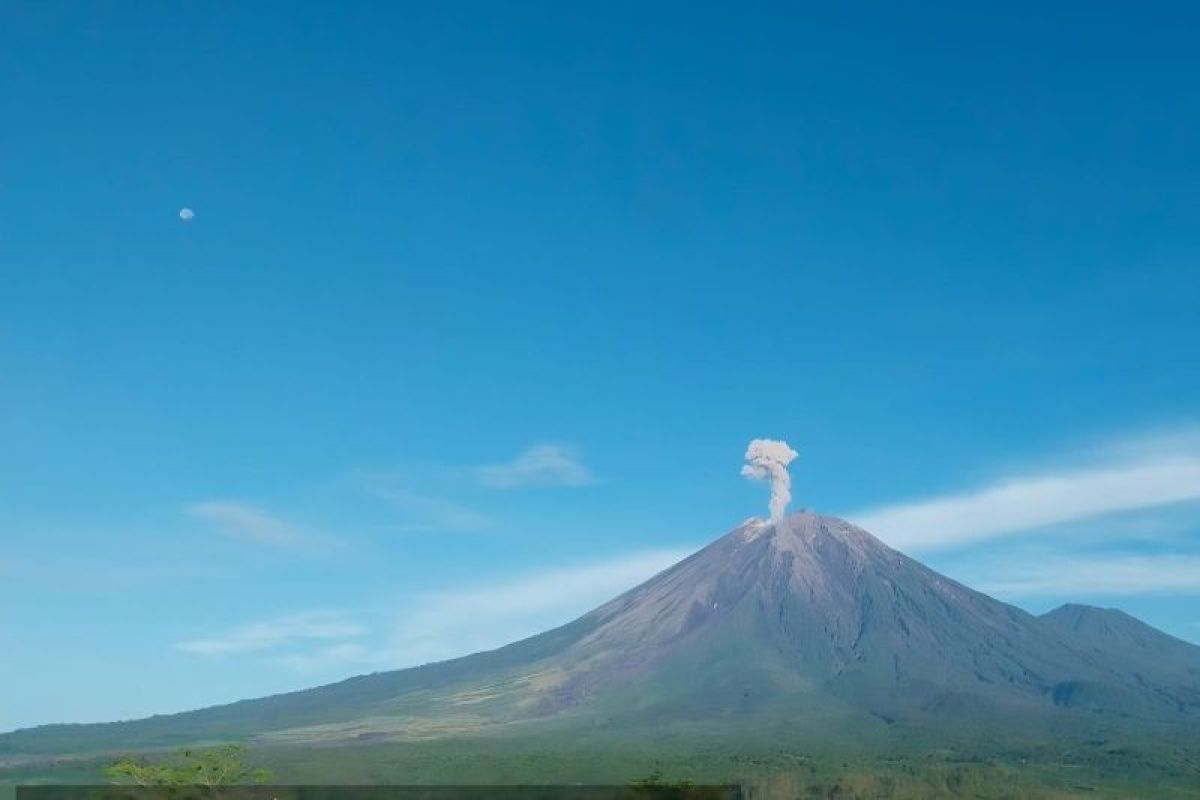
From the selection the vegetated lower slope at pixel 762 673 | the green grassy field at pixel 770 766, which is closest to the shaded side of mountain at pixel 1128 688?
the vegetated lower slope at pixel 762 673

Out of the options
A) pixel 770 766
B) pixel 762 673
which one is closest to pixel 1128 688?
pixel 762 673

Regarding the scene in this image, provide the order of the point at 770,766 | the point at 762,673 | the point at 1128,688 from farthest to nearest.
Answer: the point at 1128,688 < the point at 762,673 < the point at 770,766

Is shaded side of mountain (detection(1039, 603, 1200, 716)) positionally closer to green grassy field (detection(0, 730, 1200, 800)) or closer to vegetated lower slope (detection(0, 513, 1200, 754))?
vegetated lower slope (detection(0, 513, 1200, 754))

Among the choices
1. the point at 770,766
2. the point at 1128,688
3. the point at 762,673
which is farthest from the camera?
the point at 1128,688

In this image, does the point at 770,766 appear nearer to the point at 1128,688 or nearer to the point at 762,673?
the point at 762,673

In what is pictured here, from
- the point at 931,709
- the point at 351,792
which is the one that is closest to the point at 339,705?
the point at 931,709

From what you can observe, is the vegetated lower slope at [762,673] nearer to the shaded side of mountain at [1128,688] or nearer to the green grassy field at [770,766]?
the shaded side of mountain at [1128,688]

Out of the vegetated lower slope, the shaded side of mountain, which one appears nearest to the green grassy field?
the vegetated lower slope

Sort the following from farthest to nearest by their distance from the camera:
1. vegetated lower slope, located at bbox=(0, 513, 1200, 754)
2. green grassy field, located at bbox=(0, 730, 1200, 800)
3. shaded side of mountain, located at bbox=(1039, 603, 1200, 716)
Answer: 1. shaded side of mountain, located at bbox=(1039, 603, 1200, 716)
2. vegetated lower slope, located at bbox=(0, 513, 1200, 754)
3. green grassy field, located at bbox=(0, 730, 1200, 800)
